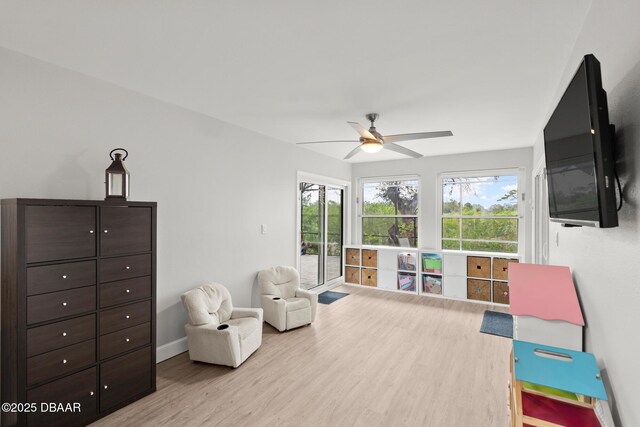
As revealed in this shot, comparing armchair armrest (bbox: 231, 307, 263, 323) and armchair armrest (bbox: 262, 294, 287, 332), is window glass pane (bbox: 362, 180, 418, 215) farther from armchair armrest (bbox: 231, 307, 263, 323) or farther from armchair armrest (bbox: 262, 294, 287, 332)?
armchair armrest (bbox: 231, 307, 263, 323)

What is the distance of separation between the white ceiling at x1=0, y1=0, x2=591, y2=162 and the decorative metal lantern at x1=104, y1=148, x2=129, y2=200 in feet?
2.44

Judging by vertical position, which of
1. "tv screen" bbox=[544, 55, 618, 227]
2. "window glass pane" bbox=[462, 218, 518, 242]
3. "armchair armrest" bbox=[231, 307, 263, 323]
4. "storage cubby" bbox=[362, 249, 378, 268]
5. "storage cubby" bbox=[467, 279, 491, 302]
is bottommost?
"storage cubby" bbox=[467, 279, 491, 302]

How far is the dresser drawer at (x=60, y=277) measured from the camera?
6.49 ft

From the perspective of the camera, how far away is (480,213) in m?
5.53

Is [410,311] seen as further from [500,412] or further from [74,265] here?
[74,265]

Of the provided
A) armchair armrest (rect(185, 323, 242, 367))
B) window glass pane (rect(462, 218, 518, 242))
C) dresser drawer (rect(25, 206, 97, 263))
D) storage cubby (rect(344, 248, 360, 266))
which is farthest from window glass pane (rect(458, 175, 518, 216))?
dresser drawer (rect(25, 206, 97, 263))

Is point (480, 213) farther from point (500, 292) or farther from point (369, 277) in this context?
point (369, 277)

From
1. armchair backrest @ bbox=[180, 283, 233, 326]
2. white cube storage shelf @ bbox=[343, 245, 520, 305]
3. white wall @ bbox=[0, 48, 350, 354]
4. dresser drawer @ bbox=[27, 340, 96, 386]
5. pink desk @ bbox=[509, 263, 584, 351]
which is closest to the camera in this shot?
pink desk @ bbox=[509, 263, 584, 351]

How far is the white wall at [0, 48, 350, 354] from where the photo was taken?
7.50ft

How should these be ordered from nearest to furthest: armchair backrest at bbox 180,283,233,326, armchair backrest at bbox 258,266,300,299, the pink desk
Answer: the pink desk
armchair backrest at bbox 180,283,233,326
armchair backrest at bbox 258,266,300,299

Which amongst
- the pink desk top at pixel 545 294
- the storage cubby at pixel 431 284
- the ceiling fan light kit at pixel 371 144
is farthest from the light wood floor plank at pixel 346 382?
the ceiling fan light kit at pixel 371 144

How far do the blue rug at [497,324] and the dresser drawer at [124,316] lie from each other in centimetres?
374

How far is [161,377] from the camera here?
2.87 metres

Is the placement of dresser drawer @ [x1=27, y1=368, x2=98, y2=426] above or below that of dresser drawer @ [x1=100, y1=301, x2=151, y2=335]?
below
